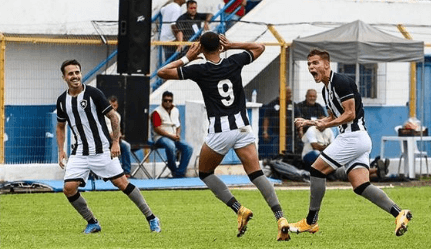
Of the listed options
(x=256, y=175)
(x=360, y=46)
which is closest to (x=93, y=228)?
(x=256, y=175)

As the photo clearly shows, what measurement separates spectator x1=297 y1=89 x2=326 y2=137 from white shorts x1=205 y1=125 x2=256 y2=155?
→ 11.4 meters

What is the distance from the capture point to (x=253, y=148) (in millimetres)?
13211

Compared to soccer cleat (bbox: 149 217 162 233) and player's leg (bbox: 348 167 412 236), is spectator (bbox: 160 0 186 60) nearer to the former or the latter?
soccer cleat (bbox: 149 217 162 233)

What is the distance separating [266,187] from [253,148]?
42cm

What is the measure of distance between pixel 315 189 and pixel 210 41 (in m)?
1.90

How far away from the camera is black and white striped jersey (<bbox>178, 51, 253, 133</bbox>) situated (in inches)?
Answer: 517

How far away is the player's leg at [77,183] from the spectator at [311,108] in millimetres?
10861

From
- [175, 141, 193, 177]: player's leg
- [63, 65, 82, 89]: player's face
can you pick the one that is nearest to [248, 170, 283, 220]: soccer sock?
[63, 65, 82, 89]: player's face

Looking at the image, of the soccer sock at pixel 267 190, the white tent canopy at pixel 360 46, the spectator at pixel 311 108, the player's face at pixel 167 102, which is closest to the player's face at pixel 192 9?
the white tent canopy at pixel 360 46

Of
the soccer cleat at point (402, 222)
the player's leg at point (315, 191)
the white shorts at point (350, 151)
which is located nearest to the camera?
the soccer cleat at point (402, 222)

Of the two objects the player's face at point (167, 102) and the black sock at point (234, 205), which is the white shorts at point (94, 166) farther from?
the player's face at point (167, 102)

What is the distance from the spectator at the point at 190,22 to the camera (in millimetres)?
25969

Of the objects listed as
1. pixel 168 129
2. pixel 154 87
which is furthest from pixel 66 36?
pixel 168 129

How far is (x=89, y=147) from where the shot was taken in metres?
14.0
